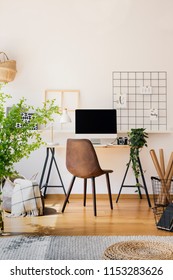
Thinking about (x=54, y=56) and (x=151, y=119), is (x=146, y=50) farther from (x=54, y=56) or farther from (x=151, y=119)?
(x=54, y=56)

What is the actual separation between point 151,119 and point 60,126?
3.92 feet

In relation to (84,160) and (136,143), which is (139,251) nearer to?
(84,160)

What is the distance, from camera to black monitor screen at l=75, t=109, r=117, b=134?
4.13 meters

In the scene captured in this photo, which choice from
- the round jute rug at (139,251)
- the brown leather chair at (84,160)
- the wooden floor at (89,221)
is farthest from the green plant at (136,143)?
the round jute rug at (139,251)

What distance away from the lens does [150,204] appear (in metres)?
3.85

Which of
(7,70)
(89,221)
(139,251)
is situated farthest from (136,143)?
(139,251)

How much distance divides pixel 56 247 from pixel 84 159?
1.27m

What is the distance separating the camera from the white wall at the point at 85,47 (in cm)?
441

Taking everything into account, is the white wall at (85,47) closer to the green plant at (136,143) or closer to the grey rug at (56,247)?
the green plant at (136,143)

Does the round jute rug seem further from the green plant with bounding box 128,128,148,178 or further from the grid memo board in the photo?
the grid memo board

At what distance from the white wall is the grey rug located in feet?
6.39

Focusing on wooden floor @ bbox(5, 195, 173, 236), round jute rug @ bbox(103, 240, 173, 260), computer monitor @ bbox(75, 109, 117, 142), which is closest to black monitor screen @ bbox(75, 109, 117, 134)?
computer monitor @ bbox(75, 109, 117, 142)

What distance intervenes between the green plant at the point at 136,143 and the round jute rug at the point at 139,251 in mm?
2288
